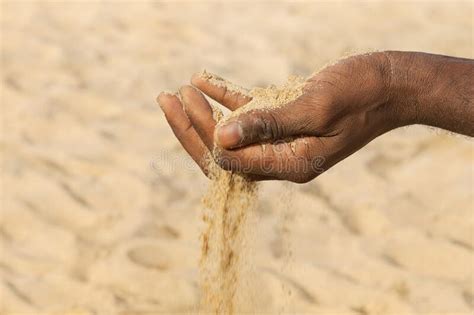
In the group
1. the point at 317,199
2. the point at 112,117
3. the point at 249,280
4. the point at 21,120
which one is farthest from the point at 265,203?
the point at 21,120

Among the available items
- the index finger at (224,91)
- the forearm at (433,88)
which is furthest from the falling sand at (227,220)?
the forearm at (433,88)

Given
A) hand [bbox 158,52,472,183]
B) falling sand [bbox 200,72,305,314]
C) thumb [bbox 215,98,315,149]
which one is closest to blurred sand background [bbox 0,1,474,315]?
falling sand [bbox 200,72,305,314]

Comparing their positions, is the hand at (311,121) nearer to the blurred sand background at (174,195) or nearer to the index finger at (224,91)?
the index finger at (224,91)

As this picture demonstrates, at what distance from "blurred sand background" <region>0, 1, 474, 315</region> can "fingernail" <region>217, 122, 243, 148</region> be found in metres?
0.82

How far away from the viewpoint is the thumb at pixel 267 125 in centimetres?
180

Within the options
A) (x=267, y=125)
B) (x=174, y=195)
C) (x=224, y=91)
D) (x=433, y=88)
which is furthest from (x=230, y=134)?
(x=174, y=195)

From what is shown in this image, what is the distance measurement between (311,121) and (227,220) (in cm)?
37

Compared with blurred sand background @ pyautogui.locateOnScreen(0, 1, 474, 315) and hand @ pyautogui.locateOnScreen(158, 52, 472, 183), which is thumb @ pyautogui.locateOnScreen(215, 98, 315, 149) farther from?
blurred sand background @ pyautogui.locateOnScreen(0, 1, 474, 315)

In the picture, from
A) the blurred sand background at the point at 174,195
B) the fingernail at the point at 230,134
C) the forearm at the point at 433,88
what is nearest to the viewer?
the fingernail at the point at 230,134

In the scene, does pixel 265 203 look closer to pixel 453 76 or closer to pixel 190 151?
pixel 190 151

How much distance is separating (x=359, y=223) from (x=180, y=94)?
119 cm

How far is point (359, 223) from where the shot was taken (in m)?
2.99

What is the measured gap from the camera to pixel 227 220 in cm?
210

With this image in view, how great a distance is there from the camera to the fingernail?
1.79 m
